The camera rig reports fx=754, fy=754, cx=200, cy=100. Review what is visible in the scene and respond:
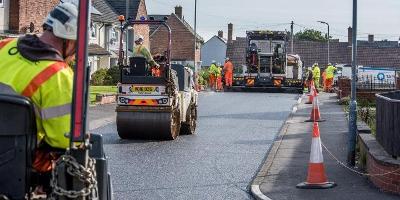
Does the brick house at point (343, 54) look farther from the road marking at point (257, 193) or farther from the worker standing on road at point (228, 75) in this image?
the road marking at point (257, 193)

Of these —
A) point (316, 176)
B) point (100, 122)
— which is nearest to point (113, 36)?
point (100, 122)

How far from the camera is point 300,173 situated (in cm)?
1141

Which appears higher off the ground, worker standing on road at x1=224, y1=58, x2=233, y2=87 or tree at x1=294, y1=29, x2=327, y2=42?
tree at x1=294, y1=29, x2=327, y2=42

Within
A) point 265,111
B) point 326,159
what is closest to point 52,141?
point 326,159

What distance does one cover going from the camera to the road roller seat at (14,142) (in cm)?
390

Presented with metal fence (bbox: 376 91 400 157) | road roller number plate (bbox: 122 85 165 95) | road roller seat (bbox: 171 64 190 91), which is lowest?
metal fence (bbox: 376 91 400 157)

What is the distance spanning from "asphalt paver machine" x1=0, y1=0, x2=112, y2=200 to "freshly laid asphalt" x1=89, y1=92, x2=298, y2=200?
5.72m

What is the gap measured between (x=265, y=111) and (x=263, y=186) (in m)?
16.0

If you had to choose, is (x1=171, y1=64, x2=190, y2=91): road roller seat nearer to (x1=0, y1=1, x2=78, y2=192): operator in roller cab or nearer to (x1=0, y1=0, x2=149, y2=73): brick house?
(x1=0, y1=0, x2=149, y2=73): brick house

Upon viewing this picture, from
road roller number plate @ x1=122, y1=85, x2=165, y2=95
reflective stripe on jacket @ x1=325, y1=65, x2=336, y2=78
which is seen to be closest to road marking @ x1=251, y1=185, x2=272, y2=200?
road roller number plate @ x1=122, y1=85, x2=165, y2=95

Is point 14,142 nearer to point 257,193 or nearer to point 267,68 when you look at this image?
point 257,193

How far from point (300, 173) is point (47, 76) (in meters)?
7.87

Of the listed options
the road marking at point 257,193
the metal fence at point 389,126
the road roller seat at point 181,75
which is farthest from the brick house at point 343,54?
the road marking at point 257,193

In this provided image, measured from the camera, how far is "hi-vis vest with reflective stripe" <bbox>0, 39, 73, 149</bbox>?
3990 millimetres
